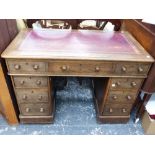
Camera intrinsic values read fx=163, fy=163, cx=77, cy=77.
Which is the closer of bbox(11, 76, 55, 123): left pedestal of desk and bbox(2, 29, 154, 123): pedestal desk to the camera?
bbox(2, 29, 154, 123): pedestal desk

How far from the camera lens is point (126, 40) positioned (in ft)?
4.52

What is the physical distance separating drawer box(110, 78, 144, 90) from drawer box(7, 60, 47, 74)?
0.54 metres

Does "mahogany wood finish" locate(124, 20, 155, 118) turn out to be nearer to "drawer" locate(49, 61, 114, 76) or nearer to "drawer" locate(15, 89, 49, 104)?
"drawer" locate(49, 61, 114, 76)

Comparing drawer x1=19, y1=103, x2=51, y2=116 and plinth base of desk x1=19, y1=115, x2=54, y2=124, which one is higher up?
drawer x1=19, y1=103, x2=51, y2=116

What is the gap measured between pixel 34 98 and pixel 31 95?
4cm

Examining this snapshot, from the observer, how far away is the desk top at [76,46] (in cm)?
110

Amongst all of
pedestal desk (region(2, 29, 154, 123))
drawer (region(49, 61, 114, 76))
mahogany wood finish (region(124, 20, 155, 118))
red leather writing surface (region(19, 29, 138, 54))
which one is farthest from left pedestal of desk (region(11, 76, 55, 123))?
mahogany wood finish (region(124, 20, 155, 118))

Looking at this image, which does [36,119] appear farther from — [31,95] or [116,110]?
[116,110]

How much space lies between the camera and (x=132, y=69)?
1169mm

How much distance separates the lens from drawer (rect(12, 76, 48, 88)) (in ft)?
3.93

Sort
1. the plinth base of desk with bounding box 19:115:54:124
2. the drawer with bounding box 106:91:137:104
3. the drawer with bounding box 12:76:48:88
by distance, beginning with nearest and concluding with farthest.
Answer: the drawer with bounding box 12:76:48:88 → the drawer with bounding box 106:91:137:104 → the plinth base of desk with bounding box 19:115:54:124
